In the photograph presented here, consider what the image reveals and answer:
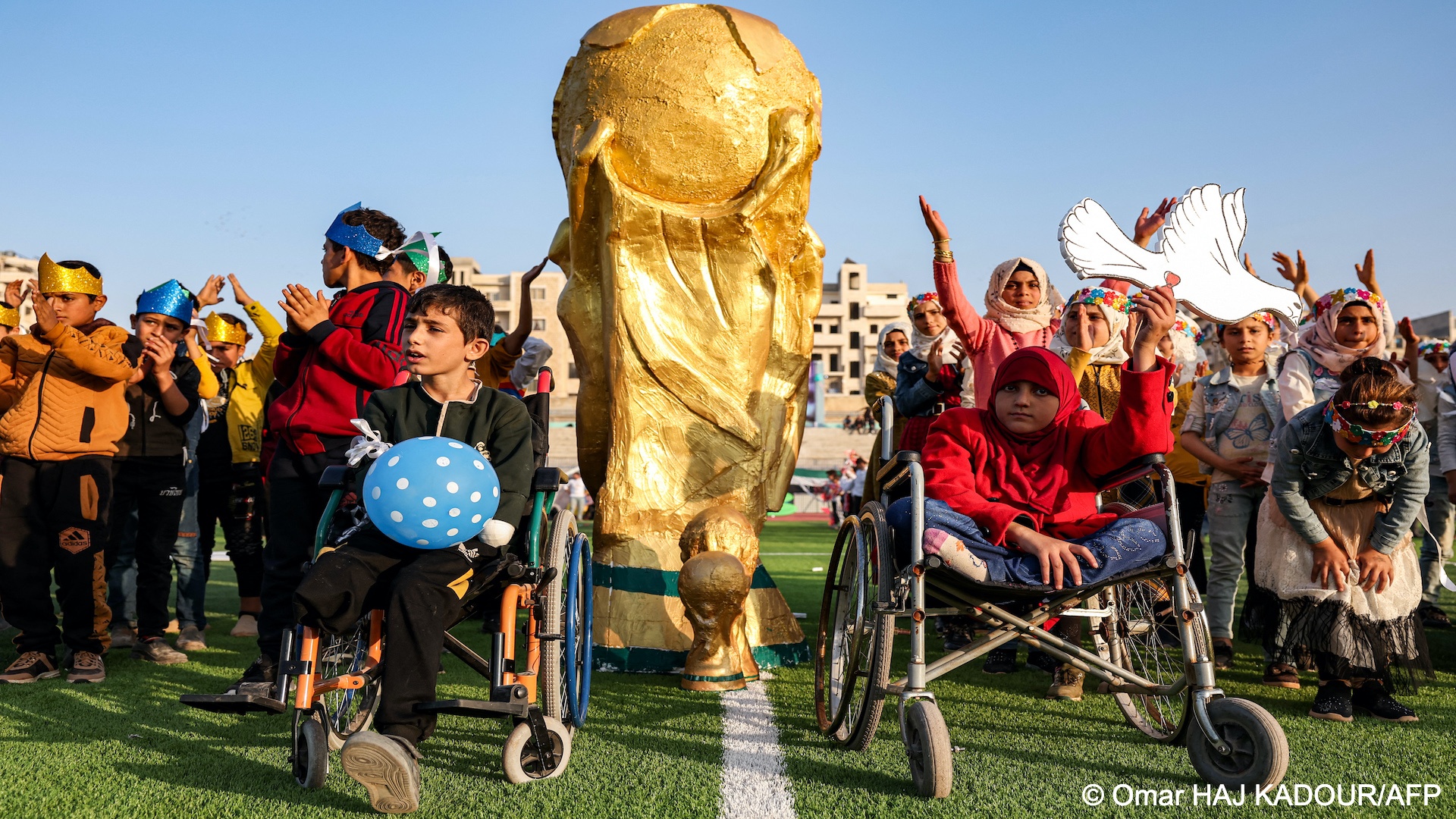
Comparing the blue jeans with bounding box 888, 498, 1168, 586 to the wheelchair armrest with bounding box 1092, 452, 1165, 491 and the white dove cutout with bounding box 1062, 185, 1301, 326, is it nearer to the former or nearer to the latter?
the wheelchair armrest with bounding box 1092, 452, 1165, 491

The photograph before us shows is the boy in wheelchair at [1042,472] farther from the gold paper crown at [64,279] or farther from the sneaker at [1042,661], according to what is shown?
the gold paper crown at [64,279]

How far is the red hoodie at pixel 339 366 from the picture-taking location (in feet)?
12.4

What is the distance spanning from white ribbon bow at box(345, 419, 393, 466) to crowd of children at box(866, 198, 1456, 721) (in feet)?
5.26

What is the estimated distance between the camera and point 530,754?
3.02 m

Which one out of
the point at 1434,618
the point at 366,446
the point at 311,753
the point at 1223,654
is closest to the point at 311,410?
the point at 366,446

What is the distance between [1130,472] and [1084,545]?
A: 35 centimetres

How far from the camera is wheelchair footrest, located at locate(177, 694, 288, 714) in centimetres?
272

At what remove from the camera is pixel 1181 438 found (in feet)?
17.2

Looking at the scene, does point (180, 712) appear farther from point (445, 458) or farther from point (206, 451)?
point (206, 451)

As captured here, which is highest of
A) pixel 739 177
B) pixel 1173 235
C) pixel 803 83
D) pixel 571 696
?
pixel 803 83

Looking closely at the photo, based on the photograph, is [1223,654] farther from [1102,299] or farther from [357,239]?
[357,239]

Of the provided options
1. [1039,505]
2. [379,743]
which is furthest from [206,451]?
[1039,505]

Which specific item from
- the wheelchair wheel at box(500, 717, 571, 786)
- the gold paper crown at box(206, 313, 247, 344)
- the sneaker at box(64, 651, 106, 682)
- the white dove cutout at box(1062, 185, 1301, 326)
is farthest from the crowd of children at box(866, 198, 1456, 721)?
the gold paper crown at box(206, 313, 247, 344)

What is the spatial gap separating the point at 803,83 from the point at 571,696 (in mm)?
3175
